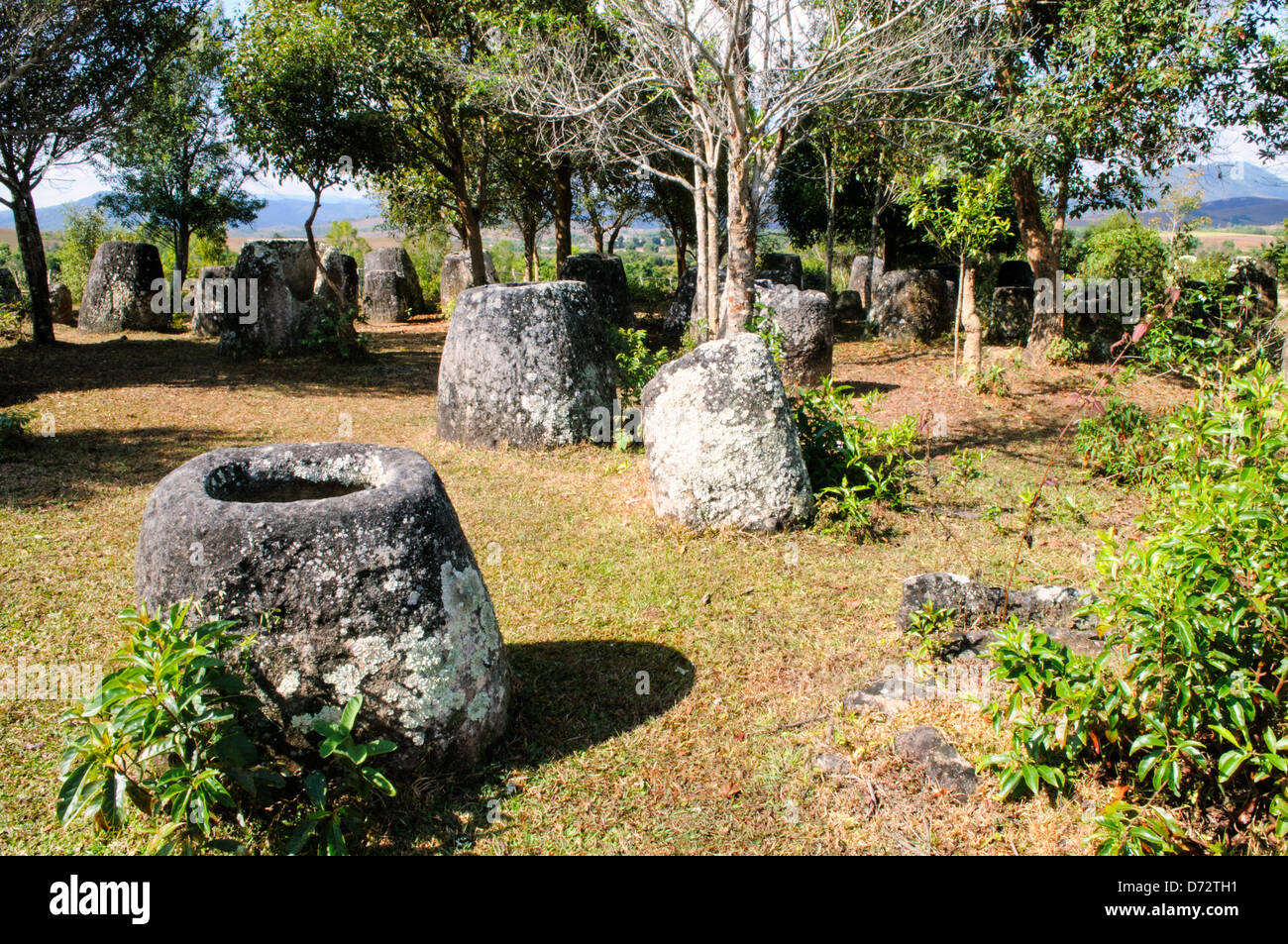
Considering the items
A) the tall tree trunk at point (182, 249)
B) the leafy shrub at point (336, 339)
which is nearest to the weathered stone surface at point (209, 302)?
the leafy shrub at point (336, 339)

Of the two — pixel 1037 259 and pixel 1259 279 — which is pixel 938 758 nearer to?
pixel 1037 259

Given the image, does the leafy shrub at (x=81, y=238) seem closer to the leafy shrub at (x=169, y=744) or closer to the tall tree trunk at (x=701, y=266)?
the tall tree trunk at (x=701, y=266)

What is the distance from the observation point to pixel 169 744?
9.82ft

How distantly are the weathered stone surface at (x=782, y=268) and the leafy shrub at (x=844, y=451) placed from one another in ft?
36.0

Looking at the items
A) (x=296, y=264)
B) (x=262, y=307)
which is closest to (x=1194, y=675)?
(x=262, y=307)

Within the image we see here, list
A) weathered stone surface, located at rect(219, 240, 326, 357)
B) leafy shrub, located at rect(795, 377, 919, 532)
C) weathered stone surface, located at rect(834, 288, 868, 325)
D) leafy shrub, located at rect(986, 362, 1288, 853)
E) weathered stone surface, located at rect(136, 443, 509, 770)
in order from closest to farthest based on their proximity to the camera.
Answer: leafy shrub, located at rect(986, 362, 1288, 853) < weathered stone surface, located at rect(136, 443, 509, 770) < leafy shrub, located at rect(795, 377, 919, 532) < weathered stone surface, located at rect(219, 240, 326, 357) < weathered stone surface, located at rect(834, 288, 868, 325)

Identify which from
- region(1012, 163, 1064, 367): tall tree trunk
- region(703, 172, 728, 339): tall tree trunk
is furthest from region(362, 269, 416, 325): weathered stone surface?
region(1012, 163, 1064, 367): tall tree trunk

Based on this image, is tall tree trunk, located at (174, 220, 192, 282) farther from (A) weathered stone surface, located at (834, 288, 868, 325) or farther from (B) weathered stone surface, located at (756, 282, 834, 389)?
(A) weathered stone surface, located at (834, 288, 868, 325)

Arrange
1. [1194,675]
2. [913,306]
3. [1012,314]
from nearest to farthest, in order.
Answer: [1194,675] → [1012,314] → [913,306]

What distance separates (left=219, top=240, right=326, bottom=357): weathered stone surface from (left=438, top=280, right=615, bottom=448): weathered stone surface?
20.3ft

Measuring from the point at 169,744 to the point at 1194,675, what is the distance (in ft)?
12.2

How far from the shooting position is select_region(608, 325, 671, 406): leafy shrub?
9781 millimetres

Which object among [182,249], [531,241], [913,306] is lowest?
[913,306]

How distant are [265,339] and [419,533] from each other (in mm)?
11747
